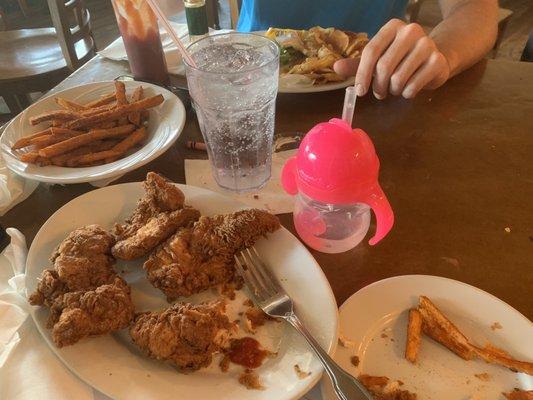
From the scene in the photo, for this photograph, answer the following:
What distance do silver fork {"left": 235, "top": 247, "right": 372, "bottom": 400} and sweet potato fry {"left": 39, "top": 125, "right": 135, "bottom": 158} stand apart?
0.45m

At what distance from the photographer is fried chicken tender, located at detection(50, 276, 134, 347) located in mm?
623

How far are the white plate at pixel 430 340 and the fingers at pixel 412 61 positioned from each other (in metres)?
0.53

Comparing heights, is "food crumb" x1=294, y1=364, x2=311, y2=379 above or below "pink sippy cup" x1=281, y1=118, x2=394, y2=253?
below

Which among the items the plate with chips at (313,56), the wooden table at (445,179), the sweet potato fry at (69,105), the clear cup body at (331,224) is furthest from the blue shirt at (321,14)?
the clear cup body at (331,224)

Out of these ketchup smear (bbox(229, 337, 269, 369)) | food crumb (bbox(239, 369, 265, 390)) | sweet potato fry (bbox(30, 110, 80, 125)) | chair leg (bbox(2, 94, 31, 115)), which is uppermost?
sweet potato fry (bbox(30, 110, 80, 125))

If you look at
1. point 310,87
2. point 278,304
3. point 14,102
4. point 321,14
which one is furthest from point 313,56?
point 14,102

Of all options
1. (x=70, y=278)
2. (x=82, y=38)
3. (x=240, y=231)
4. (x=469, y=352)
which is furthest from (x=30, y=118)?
(x=82, y=38)

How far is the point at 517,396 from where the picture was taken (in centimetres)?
61

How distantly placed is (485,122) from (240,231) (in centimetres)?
74

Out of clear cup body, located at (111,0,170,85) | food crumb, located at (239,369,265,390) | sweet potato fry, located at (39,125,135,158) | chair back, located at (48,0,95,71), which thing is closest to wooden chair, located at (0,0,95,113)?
chair back, located at (48,0,95,71)

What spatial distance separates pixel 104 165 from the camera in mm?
929

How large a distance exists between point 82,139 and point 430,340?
30.8 inches

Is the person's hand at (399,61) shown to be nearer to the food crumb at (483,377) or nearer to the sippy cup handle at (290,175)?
the sippy cup handle at (290,175)

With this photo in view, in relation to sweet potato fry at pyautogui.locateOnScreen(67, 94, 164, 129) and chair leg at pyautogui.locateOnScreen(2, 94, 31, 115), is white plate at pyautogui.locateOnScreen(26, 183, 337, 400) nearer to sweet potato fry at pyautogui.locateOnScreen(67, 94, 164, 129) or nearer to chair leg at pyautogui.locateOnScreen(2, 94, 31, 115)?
sweet potato fry at pyautogui.locateOnScreen(67, 94, 164, 129)
